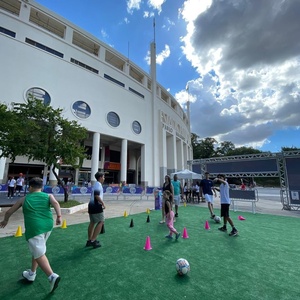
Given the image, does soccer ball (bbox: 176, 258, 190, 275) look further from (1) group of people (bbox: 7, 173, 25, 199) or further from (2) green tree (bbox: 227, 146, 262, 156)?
(2) green tree (bbox: 227, 146, 262, 156)

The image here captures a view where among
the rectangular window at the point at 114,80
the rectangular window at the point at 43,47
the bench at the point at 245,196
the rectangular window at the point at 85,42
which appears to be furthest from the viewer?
the rectangular window at the point at 114,80

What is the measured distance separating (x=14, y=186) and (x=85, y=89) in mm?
14578

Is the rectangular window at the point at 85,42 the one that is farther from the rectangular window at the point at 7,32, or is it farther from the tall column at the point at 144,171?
the tall column at the point at 144,171

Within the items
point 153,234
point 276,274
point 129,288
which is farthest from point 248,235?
point 129,288

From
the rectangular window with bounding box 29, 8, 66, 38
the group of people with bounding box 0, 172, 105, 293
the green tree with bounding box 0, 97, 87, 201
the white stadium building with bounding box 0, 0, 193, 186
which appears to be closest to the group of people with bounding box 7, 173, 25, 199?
the white stadium building with bounding box 0, 0, 193, 186

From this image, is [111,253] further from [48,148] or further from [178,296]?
[48,148]

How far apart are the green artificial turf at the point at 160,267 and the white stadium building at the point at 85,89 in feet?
55.7

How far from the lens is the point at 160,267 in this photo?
330 cm

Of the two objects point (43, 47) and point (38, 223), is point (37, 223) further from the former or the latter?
point (43, 47)

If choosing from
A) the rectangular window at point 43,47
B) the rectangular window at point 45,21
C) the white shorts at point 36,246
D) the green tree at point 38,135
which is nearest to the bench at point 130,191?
the green tree at point 38,135

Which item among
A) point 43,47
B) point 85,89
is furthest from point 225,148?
point 43,47

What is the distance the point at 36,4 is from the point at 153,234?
27.9 metres

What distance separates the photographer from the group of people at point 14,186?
1300cm

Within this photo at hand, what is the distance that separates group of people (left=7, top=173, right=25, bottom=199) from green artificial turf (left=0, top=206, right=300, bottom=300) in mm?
10219
